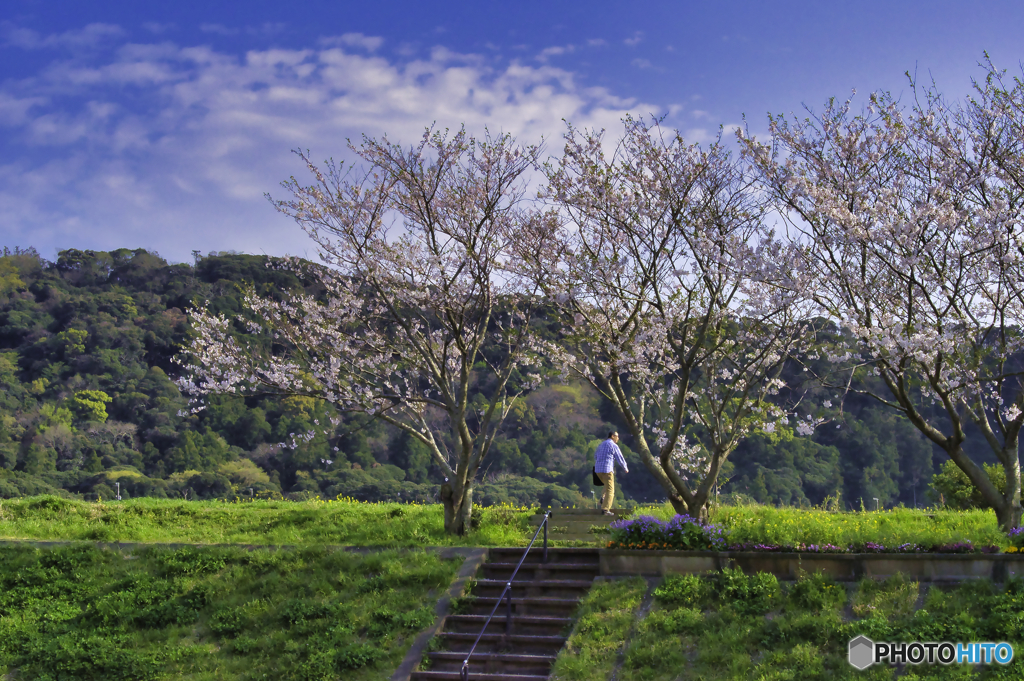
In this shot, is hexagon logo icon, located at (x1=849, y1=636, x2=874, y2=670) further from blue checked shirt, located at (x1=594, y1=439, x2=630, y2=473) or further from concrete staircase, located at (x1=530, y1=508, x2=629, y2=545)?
blue checked shirt, located at (x1=594, y1=439, x2=630, y2=473)

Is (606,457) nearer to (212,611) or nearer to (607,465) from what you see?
(607,465)

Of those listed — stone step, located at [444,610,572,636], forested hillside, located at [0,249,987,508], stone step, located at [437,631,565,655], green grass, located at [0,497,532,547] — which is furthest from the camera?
forested hillside, located at [0,249,987,508]

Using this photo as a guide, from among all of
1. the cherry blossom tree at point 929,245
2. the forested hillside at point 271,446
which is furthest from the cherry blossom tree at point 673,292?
the forested hillside at point 271,446

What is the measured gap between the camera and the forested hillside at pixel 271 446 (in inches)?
1601

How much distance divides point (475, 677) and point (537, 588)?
77.7 inches

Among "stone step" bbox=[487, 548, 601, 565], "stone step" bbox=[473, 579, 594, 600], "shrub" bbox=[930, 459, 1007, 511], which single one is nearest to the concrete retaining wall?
"stone step" bbox=[473, 579, 594, 600]

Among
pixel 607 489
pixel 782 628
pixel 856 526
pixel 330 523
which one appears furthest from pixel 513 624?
pixel 856 526

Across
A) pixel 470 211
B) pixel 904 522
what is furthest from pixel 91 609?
pixel 904 522

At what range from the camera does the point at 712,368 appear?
13.6 m

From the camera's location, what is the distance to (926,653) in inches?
333

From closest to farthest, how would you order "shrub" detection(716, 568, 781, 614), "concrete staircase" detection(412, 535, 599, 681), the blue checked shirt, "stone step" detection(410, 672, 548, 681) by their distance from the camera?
"stone step" detection(410, 672, 548, 681)
"shrub" detection(716, 568, 781, 614)
"concrete staircase" detection(412, 535, 599, 681)
the blue checked shirt

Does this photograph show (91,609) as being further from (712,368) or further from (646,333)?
(712,368)

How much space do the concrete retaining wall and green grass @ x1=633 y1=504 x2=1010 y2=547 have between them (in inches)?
21.0

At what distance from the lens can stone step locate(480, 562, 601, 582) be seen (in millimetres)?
11594
